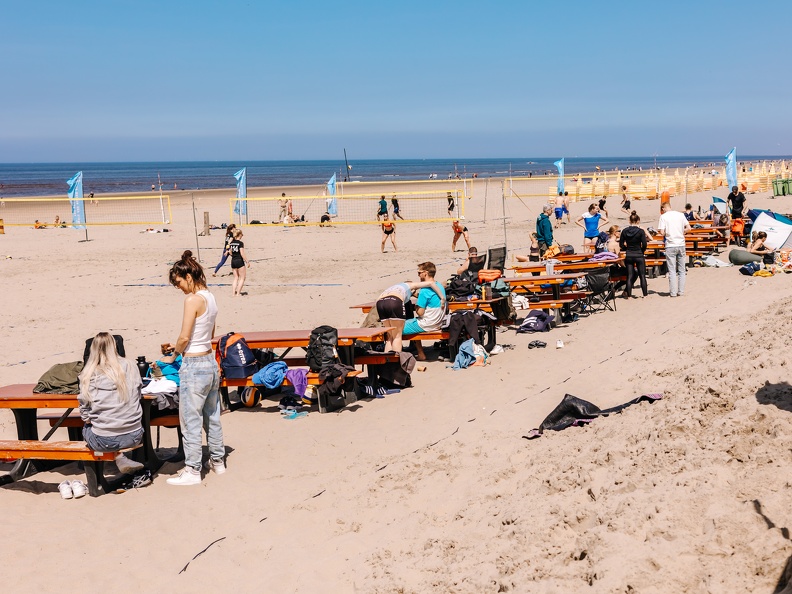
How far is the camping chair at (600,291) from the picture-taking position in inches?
462

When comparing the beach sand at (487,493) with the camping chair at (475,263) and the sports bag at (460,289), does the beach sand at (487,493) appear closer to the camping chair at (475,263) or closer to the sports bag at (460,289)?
the sports bag at (460,289)

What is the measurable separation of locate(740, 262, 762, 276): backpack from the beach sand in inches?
170

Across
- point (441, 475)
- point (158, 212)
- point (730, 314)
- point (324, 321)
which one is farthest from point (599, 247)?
point (158, 212)

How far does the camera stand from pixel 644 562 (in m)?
3.90

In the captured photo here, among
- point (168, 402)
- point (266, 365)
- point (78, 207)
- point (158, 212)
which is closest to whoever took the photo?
point (168, 402)

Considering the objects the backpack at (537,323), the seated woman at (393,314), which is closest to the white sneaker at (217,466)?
the seated woman at (393,314)

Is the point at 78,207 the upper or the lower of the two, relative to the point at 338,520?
upper

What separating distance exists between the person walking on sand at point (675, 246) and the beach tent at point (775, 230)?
3985mm

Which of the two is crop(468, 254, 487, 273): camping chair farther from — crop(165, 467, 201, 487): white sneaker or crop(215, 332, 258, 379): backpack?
crop(165, 467, 201, 487): white sneaker

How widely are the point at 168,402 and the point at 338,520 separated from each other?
6.44ft

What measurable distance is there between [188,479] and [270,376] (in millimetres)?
1860

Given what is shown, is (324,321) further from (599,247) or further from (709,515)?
(709,515)

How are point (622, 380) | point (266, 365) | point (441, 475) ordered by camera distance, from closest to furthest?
point (441, 475)
point (622, 380)
point (266, 365)

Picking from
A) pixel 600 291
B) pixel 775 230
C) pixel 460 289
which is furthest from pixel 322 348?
pixel 775 230
